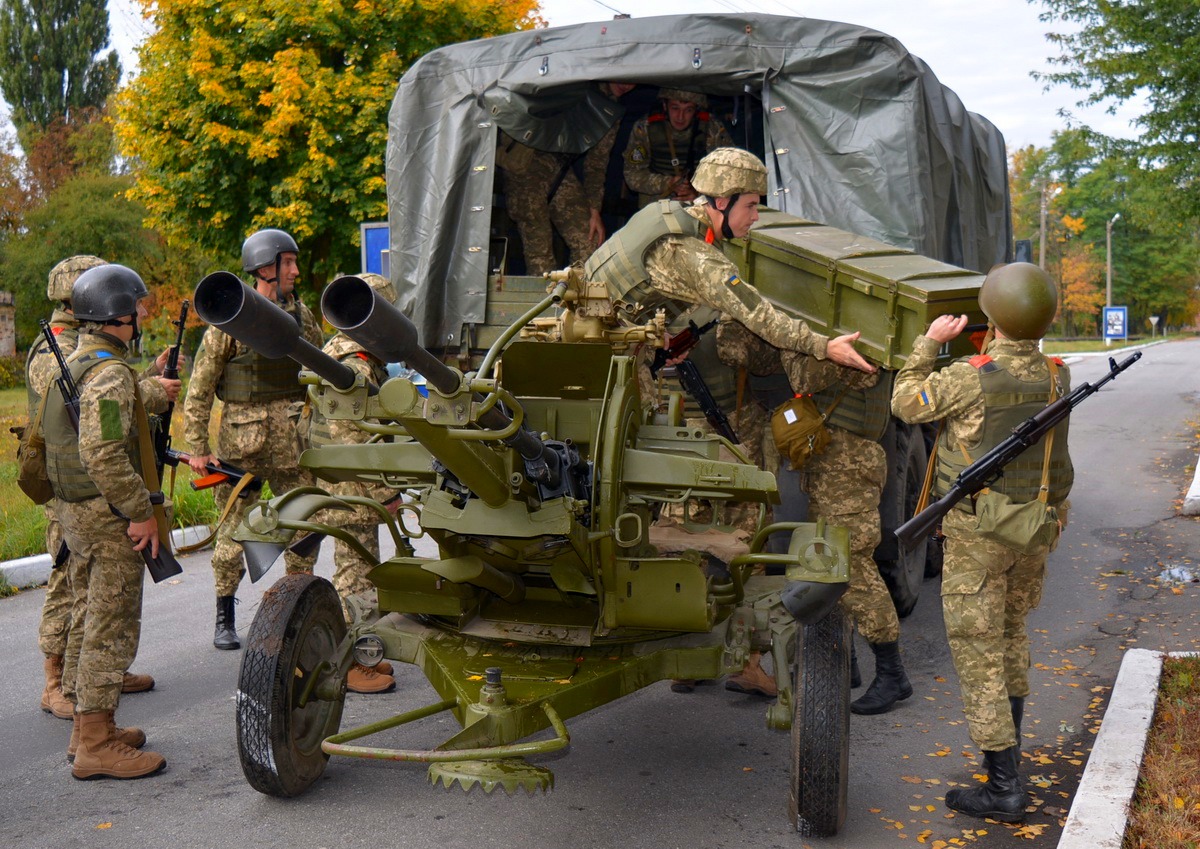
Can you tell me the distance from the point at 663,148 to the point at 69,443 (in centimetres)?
500

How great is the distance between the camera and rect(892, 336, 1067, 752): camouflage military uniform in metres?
4.39

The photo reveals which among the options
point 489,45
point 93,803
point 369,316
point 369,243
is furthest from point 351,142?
point 369,316

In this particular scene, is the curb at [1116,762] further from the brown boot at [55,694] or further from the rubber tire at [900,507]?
the brown boot at [55,694]

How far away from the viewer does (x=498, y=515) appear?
416 cm

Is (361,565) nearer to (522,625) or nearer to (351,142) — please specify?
(522,625)

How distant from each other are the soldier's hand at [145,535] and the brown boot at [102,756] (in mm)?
654

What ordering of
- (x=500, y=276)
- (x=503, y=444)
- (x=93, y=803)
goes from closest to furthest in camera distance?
(x=503, y=444)
(x=93, y=803)
(x=500, y=276)

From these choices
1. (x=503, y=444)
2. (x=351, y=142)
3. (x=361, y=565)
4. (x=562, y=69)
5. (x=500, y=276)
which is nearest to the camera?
(x=503, y=444)

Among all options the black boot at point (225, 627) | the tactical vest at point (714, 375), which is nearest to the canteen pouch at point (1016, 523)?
the tactical vest at point (714, 375)

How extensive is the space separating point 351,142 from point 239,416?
1058 cm

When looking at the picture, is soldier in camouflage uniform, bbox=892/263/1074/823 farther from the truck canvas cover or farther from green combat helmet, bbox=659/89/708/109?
green combat helmet, bbox=659/89/708/109

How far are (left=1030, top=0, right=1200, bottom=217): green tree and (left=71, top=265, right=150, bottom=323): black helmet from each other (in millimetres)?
11637

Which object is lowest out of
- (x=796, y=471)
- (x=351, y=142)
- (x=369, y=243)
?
(x=796, y=471)

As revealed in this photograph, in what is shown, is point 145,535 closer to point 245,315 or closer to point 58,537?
point 58,537
